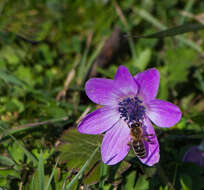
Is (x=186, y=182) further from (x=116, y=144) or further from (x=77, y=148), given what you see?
(x=77, y=148)

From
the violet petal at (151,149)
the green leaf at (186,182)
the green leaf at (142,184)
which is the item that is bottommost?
the green leaf at (186,182)

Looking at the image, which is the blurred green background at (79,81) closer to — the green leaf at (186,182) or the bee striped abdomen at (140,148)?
the green leaf at (186,182)

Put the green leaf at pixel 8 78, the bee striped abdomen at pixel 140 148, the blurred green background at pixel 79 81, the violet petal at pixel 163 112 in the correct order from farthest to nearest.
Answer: the green leaf at pixel 8 78 → the blurred green background at pixel 79 81 → the bee striped abdomen at pixel 140 148 → the violet petal at pixel 163 112

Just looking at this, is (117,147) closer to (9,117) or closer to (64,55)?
(9,117)

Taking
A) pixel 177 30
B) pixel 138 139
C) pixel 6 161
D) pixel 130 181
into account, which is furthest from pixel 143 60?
pixel 6 161

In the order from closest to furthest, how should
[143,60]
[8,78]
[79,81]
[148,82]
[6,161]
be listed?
[148,82], [6,161], [8,78], [143,60], [79,81]

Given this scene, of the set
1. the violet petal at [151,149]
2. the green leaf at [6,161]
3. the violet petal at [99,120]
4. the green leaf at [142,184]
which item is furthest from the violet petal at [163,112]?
the green leaf at [6,161]
